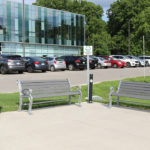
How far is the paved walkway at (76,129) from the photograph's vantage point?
478cm

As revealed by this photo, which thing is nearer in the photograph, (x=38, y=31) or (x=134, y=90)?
(x=134, y=90)

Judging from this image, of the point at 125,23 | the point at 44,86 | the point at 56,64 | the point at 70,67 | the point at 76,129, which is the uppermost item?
the point at 125,23

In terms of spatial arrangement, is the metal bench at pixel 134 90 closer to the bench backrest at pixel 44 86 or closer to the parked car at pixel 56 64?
the bench backrest at pixel 44 86

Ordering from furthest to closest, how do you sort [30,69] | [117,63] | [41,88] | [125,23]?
[125,23], [117,63], [30,69], [41,88]

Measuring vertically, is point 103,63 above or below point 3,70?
above

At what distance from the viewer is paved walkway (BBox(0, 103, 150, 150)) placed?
478 centimetres

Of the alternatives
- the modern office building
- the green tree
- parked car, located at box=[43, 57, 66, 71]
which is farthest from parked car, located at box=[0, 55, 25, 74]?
the green tree

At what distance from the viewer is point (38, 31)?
48594 mm

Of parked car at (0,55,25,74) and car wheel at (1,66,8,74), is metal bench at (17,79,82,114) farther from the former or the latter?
car wheel at (1,66,8,74)

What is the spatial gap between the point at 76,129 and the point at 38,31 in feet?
145

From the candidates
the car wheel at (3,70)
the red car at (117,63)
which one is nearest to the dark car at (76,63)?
the red car at (117,63)

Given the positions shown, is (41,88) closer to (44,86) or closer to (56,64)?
(44,86)

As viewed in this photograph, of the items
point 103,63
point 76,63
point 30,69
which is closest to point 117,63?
point 103,63

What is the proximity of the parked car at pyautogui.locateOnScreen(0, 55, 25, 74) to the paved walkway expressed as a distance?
47.9ft
